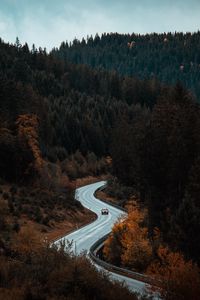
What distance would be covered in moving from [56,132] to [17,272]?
113254 mm

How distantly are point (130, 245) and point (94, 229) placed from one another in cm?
2030

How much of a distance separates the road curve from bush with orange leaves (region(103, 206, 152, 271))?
252 cm

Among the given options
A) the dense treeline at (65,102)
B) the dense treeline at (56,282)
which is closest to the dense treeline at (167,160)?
the dense treeline at (56,282)

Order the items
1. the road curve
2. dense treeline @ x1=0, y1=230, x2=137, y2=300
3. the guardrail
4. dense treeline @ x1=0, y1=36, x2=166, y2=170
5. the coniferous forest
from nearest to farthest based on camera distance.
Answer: dense treeline @ x1=0, y1=230, x2=137, y2=300 → the coniferous forest → the guardrail → the road curve → dense treeline @ x1=0, y1=36, x2=166, y2=170

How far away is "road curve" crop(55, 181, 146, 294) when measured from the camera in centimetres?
3434

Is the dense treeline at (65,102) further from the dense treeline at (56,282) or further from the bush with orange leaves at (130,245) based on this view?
the dense treeline at (56,282)

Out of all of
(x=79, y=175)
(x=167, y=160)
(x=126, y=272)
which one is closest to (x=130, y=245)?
(x=126, y=272)

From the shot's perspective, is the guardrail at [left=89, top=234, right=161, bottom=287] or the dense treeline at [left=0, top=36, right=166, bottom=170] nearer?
the guardrail at [left=89, top=234, right=161, bottom=287]

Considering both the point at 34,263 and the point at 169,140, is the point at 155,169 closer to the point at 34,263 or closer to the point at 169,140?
the point at 169,140

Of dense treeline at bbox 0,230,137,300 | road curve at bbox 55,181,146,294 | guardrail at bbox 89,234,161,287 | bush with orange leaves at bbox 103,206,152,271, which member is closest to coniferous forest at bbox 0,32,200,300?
dense treeline at bbox 0,230,137,300

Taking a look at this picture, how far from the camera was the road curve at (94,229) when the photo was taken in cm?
3434

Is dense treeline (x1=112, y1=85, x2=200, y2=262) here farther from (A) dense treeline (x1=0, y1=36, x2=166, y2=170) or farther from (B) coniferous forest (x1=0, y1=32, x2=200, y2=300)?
(A) dense treeline (x1=0, y1=36, x2=166, y2=170)

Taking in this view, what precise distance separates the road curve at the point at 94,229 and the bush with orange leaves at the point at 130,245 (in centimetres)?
252

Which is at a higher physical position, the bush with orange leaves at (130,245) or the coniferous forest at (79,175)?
the coniferous forest at (79,175)
